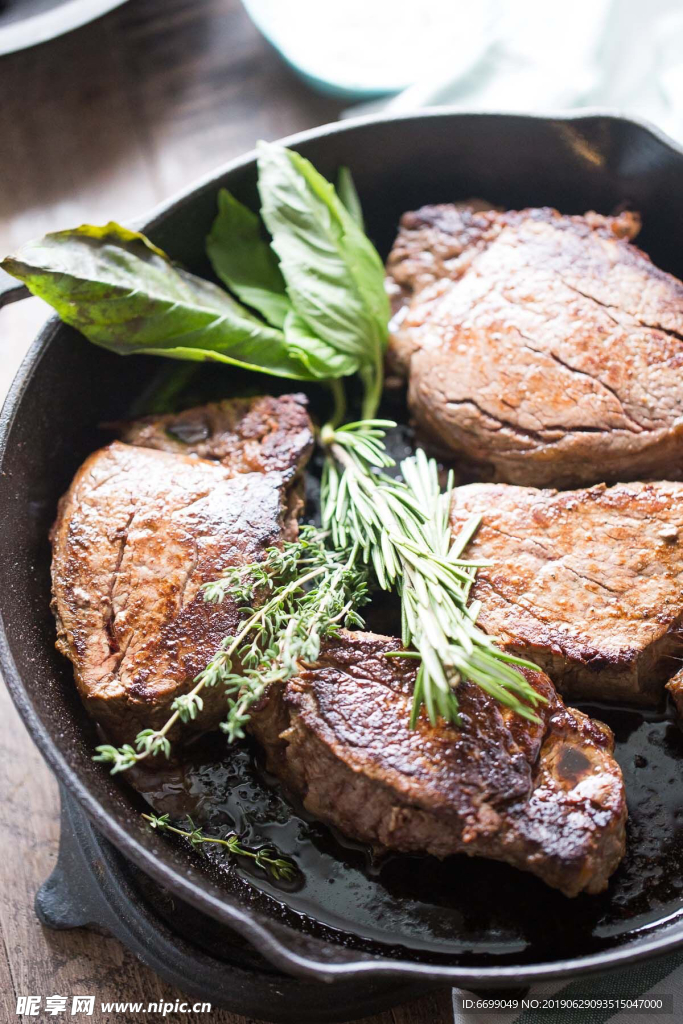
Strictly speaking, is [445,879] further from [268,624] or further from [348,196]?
[348,196]

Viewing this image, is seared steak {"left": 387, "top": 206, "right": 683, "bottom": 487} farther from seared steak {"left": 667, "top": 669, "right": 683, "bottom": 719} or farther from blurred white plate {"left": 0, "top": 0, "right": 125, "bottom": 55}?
blurred white plate {"left": 0, "top": 0, "right": 125, "bottom": 55}

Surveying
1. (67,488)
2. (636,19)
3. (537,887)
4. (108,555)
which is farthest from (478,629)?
(636,19)

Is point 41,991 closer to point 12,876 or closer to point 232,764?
point 12,876

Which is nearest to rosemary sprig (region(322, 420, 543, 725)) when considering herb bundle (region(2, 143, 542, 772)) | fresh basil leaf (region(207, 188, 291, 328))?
herb bundle (region(2, 143, 542, 772))

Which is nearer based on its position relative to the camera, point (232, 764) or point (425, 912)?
point (425, 912)

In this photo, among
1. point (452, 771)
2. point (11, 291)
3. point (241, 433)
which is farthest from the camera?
point (241, 433)

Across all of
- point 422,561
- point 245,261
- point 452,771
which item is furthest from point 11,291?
point 452,771
